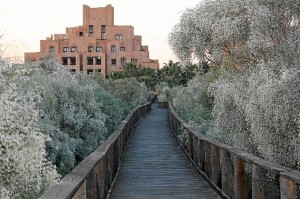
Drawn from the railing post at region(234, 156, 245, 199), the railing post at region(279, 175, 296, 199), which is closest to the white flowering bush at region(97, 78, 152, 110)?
the railing post at region(234, 156, 245, 199)

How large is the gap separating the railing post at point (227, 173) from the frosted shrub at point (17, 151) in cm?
288

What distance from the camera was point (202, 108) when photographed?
2362cm

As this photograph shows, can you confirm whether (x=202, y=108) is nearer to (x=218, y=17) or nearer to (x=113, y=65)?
(x=218, y=17)

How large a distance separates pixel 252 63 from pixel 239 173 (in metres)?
7.44

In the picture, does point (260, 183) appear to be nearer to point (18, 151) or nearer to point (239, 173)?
point (239, 173)

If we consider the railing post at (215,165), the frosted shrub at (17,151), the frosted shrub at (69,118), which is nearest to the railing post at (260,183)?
the railing post at (215,165)

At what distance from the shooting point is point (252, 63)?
551 inches

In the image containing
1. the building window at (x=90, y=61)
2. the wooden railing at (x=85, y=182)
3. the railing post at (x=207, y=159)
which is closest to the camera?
the wooden railing at (x=85, y=182)

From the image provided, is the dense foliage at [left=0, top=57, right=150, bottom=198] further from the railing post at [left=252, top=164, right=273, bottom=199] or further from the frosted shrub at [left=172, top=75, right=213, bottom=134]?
the frosted shrub at [left=172, top=75, right=213, bottom=134]

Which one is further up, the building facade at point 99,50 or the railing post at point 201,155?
the building facade at point 99,50

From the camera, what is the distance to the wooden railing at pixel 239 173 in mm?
4930

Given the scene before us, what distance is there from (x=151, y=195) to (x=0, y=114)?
3104 mm

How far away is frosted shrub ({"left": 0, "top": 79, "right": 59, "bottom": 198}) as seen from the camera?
22.2 feet

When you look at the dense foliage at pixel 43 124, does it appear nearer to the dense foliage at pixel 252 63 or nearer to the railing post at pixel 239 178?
the railing post at pixel 239 178
